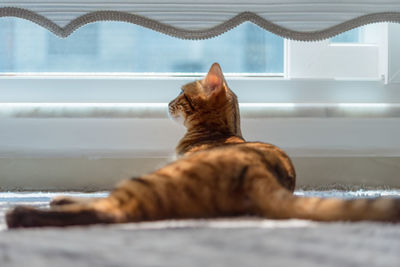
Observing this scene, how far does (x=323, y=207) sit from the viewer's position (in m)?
0.80

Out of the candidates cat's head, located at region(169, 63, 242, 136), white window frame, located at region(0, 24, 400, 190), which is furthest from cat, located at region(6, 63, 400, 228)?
white window frame, located at region(0, 24, 400, 190)

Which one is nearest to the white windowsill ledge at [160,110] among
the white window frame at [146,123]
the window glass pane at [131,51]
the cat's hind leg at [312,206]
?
the white window frame at [146,123]

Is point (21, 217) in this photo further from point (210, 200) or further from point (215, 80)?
point (215, 80)

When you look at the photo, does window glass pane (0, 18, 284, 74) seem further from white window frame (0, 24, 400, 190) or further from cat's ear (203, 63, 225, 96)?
cat's ear (203, 63, 225, 96)

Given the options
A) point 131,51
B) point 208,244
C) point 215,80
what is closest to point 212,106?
point 215,80

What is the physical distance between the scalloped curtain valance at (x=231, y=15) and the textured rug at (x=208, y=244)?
41.1 inches

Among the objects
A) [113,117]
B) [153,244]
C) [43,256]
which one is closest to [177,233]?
[153,244]

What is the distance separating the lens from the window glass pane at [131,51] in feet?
6.38

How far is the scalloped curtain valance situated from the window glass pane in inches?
9.7

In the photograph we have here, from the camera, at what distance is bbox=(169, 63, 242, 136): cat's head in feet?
4.97

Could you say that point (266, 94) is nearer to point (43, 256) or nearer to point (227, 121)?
point (227, 121)

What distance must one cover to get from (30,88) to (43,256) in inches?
55.6

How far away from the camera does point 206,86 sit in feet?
5.17

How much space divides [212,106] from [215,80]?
0.29ft
